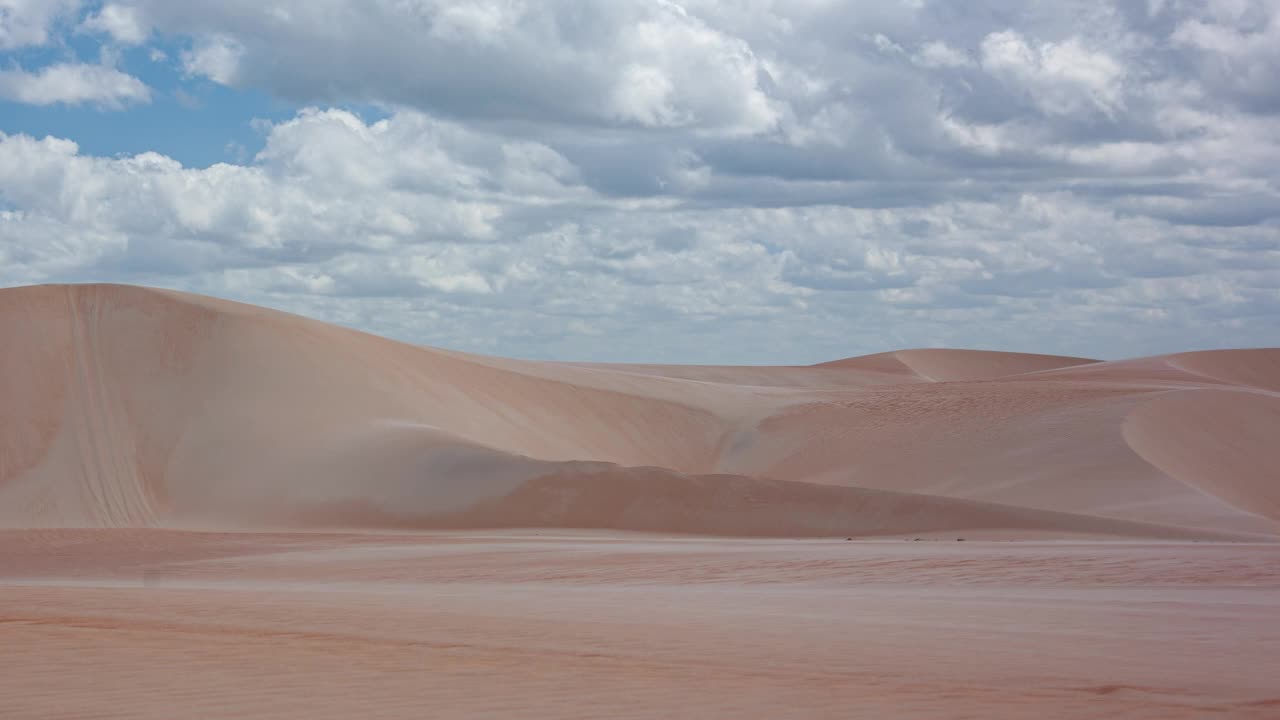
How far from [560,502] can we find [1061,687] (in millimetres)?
24325

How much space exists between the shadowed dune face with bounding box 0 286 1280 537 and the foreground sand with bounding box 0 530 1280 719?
10.2 meters

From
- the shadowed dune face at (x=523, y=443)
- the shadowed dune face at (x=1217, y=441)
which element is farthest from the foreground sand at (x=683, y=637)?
the shadowed dune face at (x=1217, y=441)

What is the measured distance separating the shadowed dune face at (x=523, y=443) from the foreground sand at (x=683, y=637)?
10.2 m

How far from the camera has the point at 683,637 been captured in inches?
436

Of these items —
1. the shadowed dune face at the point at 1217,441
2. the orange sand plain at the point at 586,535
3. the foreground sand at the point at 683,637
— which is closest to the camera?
the foreground sand at the point at 683,637

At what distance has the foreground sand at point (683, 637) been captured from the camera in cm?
777

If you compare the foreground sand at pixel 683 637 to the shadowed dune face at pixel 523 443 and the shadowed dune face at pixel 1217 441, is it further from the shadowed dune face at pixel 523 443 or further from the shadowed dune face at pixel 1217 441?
the shadowed dune face at pixel 1217 441

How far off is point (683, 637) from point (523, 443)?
30.9 meters

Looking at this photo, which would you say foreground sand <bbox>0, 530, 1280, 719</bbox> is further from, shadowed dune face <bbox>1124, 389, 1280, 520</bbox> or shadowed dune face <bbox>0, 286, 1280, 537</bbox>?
shadowed dune face <bbox>1124, 389, 1280, 520</bbox>

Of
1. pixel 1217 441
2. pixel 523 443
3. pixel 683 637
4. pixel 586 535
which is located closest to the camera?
pixel 683 637

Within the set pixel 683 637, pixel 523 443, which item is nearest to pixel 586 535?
pixel 523 443

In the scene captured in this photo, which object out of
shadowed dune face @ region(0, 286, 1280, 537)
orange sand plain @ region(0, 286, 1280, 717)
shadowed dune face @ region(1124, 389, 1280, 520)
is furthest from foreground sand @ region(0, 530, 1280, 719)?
shadowed dune face @ region(1124, 389, 1280, 520)

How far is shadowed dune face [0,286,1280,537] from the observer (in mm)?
31234

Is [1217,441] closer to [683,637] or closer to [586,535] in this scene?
[586,535]
